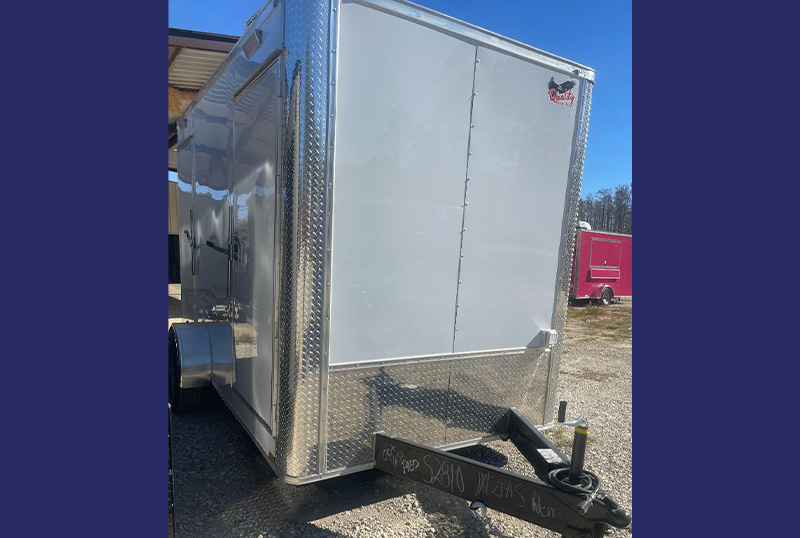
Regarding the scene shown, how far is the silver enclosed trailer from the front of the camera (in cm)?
242

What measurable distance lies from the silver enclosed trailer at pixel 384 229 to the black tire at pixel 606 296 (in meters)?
13.5

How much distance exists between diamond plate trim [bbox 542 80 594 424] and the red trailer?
36.3ft

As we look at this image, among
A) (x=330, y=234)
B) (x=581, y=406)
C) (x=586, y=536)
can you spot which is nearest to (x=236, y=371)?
(x=330, y=234)

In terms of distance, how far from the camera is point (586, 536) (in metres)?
2.18

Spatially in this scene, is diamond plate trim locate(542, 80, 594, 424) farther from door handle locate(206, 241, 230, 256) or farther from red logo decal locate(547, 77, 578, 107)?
door handle locate(206, 241, 230, 256)

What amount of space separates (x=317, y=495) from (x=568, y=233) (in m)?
2.54

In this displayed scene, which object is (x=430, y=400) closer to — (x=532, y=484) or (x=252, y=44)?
(x=532, y=484)

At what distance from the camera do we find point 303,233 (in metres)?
2.39

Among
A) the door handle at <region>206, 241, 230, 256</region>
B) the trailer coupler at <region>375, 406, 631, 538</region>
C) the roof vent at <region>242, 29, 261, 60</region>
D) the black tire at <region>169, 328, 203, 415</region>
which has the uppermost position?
the roof vent at <region>242, 29, 261, 60</region>

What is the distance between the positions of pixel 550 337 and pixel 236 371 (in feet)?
7.55

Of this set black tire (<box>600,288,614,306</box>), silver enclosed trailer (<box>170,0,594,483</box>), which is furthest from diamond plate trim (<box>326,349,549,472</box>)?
black tire (<box>600,288,614,306</box>)

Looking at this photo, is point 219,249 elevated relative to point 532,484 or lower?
elevated

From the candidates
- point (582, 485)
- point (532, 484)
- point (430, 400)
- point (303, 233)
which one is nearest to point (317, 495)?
point (430, 400)

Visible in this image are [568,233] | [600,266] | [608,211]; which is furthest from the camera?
[608,211]
